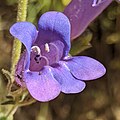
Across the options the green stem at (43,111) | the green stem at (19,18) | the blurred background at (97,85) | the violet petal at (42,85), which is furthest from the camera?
the green stem at (43,111)

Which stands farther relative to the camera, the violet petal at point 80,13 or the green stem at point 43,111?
the green stem at point 43,111

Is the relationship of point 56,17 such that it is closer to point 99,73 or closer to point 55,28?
point 55,28

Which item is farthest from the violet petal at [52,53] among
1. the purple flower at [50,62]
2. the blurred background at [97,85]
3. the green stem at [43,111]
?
the green stem at [43,111]

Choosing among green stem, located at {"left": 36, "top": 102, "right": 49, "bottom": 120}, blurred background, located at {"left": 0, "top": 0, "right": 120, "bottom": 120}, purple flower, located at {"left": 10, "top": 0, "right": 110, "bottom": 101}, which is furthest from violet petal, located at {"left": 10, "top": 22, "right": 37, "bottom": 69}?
green stem, located at {"left": 36, "top": 102, "right": 49, "bottom": 120}

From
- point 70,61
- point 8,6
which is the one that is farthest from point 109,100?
point 70,61

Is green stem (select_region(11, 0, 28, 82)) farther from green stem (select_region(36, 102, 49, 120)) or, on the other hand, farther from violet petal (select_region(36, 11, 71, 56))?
green stem (select_region(36, 102, 49, 120))

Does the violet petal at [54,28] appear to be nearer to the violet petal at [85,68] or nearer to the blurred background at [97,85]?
the violet petal at [85,68]
